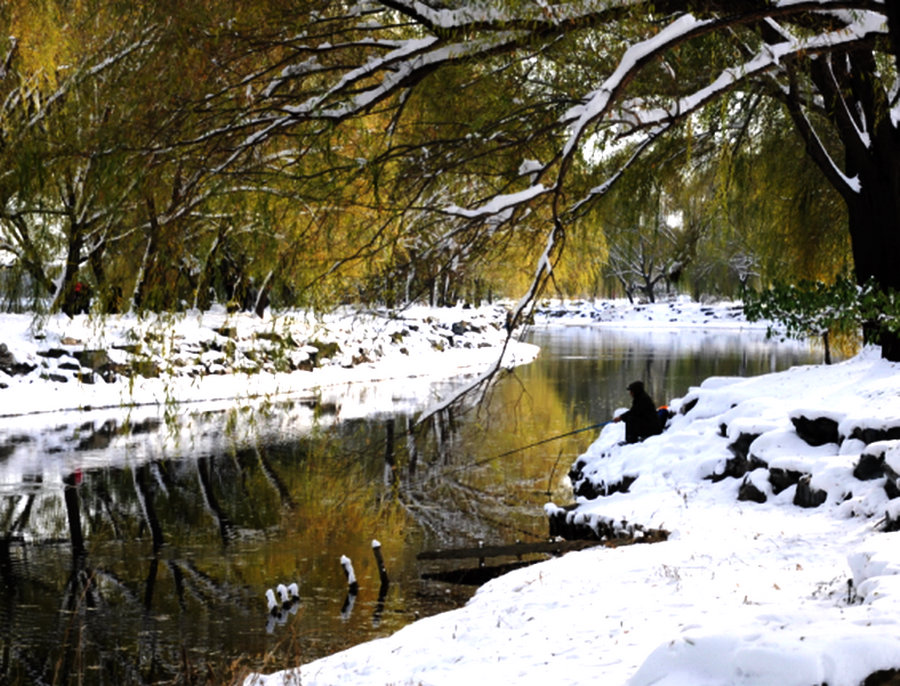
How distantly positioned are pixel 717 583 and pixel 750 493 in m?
Answer: 3.33

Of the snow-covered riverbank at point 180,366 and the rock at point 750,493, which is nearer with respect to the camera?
the rock at point 750,493

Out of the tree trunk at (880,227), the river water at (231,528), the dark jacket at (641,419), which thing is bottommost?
the river water at (231,528)

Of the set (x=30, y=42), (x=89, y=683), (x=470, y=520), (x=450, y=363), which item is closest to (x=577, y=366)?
(x=450, y=363)

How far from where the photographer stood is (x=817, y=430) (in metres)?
9.16

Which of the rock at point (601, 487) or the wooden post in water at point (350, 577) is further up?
the rock at point (601, 487)

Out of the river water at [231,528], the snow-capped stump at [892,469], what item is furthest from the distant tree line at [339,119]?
the snow-capped stump at [892,469]

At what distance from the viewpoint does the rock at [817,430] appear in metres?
9.02

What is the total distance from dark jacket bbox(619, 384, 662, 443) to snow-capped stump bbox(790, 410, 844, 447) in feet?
7.99

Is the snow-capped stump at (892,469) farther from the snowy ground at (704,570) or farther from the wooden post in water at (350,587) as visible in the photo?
the wooden post in water at (350,587)

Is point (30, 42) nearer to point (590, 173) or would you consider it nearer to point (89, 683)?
point (590, 173)

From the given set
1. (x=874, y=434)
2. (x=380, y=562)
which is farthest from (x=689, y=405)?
(x=380, y=562)

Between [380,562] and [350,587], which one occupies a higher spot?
[380,562]

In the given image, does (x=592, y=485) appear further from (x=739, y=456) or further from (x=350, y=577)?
(x=350, y=577)

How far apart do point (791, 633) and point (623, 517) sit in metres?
5.17
